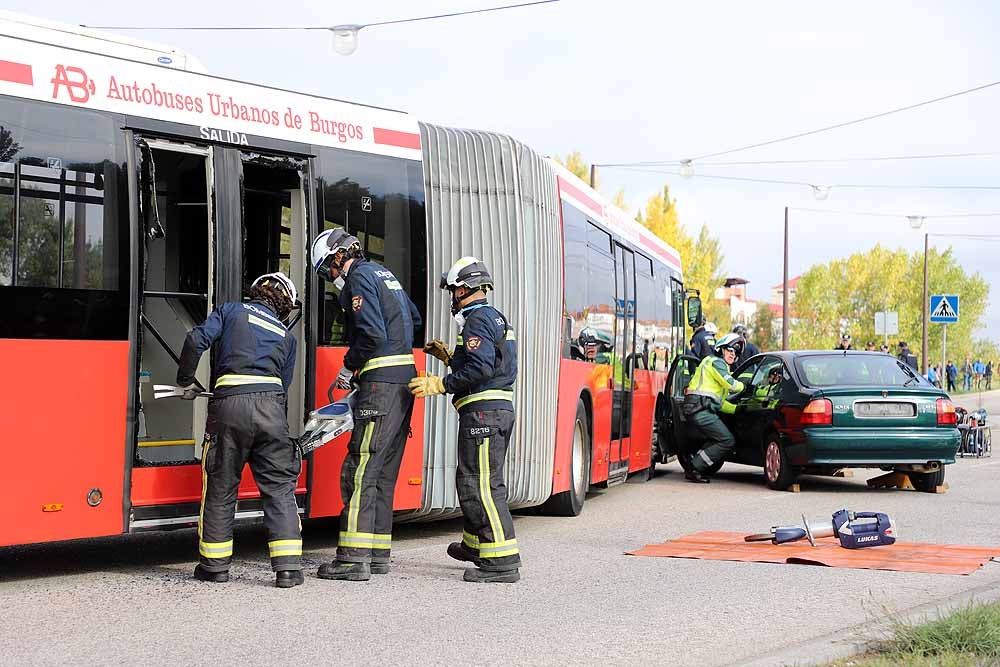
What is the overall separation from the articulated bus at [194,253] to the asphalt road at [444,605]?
59 centimetres

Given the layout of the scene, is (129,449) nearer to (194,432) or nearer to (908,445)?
(194,432)

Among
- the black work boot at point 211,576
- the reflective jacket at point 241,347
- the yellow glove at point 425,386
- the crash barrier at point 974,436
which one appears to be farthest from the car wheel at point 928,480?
the black work boot at point 211,576

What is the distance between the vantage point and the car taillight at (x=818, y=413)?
1379 cm

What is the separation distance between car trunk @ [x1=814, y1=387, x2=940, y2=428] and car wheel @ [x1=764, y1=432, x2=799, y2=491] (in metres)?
0.83

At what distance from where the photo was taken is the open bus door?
26.4 ft

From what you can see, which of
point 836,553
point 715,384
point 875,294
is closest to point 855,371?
point 715,384

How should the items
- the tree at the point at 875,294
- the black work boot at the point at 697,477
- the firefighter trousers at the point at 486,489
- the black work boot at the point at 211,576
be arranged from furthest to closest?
the tree at the point at 875,294 → the black work boot at the point at 697,477 → the firefighter trousers at the point at 486,489 → the black work boot at the point at 211,576

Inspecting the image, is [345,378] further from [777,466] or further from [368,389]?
[777,466]

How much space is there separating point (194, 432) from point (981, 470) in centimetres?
1195

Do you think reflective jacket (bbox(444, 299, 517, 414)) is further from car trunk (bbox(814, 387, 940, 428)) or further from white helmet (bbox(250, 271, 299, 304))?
car trunk (bbox(814, 387, 940, 428))

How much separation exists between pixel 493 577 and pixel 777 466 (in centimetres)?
707

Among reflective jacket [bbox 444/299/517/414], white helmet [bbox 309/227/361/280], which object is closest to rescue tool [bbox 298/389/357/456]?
reflective jacket [bbox 444/299/517/414]

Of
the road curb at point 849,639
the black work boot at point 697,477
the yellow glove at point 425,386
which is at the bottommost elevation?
the black work boot at point 697,477

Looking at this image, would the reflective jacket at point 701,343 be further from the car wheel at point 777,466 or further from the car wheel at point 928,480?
the car wheel at point 928,480
